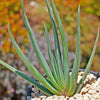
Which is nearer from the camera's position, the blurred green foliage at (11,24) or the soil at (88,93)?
the soil at (88,93)

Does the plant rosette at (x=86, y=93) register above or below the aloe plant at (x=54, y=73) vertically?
below

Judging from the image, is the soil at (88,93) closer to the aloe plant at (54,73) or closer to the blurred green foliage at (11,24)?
the aloe plant at (54,73)

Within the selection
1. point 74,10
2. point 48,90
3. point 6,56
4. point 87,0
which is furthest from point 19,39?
point 48,90

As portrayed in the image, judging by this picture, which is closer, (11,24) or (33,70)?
(33,70)

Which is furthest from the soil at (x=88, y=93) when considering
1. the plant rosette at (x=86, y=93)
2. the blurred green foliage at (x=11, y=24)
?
the blurred green foliage at (x=11, y=24)

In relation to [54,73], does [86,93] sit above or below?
below

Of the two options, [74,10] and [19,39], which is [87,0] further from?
[19,39]

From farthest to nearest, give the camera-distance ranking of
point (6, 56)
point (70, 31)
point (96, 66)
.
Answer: point (70, 31)
point (96, 66)
point (6, 56)

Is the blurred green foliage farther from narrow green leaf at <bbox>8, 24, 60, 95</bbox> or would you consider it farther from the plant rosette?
narrow green leaf at <bbox>8, 24, 60, 95</bbox>

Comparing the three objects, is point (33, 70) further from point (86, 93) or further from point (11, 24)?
point (11, 24)

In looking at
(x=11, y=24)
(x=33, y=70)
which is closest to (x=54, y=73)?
(x=33, y=70)

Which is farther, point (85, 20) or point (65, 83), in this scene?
point (85, 20)
